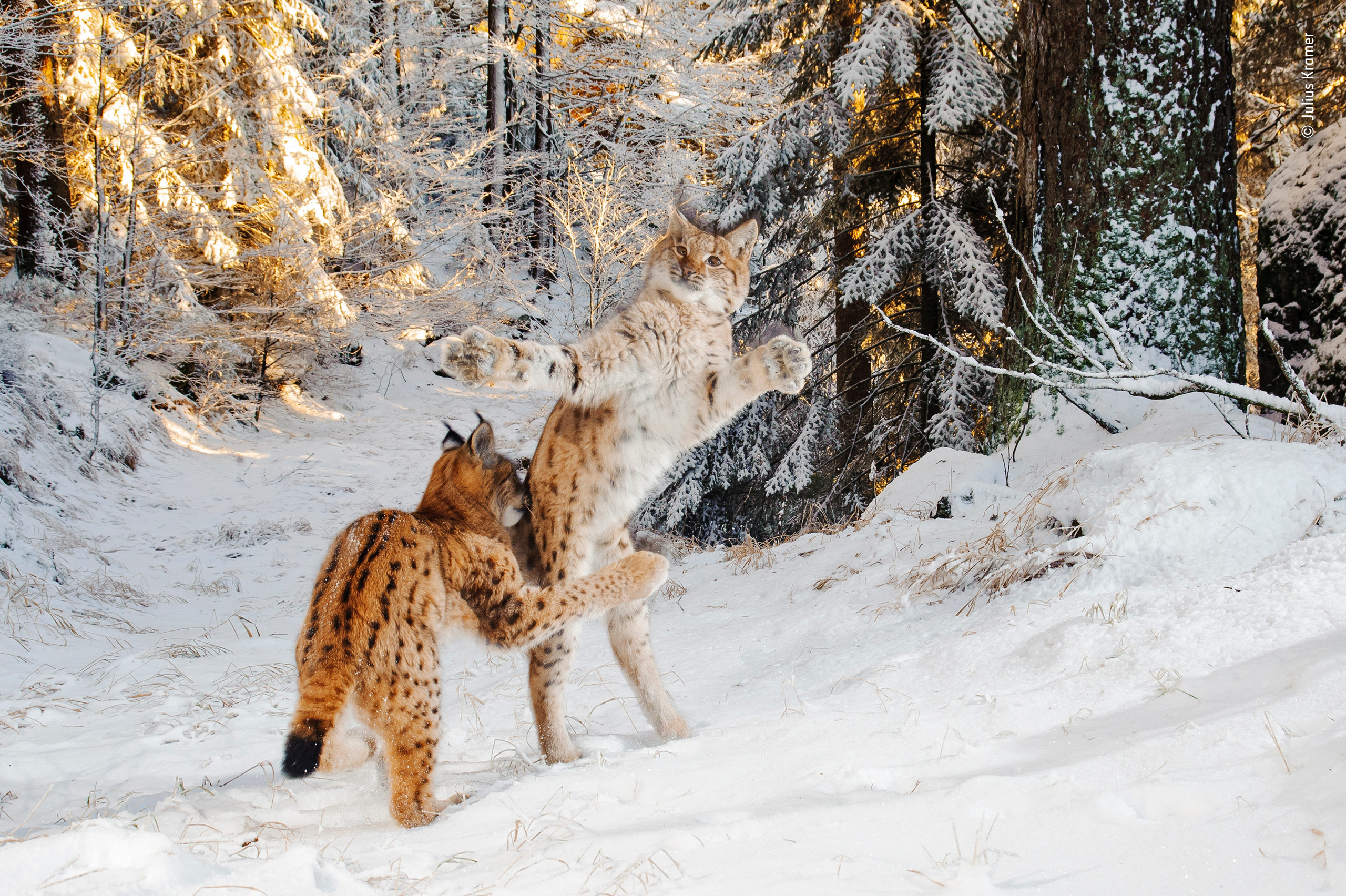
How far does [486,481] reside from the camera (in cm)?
361

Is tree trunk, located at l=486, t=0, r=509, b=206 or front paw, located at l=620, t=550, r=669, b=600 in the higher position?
tree trunk, located at l=486, t=0, r=509, b=206

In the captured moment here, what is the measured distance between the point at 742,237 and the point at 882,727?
2.48m

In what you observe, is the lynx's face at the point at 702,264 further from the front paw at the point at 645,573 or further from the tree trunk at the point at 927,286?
the tree trunk at the point at 927,286

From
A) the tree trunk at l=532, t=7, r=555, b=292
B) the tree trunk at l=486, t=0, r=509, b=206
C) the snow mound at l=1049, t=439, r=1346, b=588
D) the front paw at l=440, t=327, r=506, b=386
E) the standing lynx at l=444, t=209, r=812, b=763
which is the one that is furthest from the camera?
the tree trunk at l=532, t=7, r=555, b=292

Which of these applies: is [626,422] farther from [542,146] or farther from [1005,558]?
[542,146]

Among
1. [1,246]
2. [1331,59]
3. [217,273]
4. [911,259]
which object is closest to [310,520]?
[217,273]

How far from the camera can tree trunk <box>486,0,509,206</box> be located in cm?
2123

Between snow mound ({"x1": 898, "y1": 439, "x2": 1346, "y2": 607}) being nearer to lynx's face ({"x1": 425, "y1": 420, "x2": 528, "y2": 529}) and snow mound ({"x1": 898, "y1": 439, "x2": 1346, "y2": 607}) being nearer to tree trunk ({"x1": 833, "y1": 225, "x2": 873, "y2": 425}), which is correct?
lynx's face ({"x1": 425, "y1": 420, "x2": 528, "y2": 529})

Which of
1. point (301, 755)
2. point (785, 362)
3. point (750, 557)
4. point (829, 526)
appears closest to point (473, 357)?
point (785, 362)

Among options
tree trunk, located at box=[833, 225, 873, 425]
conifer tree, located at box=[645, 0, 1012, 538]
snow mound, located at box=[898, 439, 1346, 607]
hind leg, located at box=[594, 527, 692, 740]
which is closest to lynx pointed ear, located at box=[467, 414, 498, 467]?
hind leg, located at box=[594, 527, 692, 740]

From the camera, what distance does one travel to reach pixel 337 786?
312 cm

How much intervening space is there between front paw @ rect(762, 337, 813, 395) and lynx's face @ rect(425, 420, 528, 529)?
3.91ft

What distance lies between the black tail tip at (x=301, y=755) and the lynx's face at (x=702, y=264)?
2414 mm

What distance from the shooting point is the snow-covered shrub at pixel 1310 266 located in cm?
464
